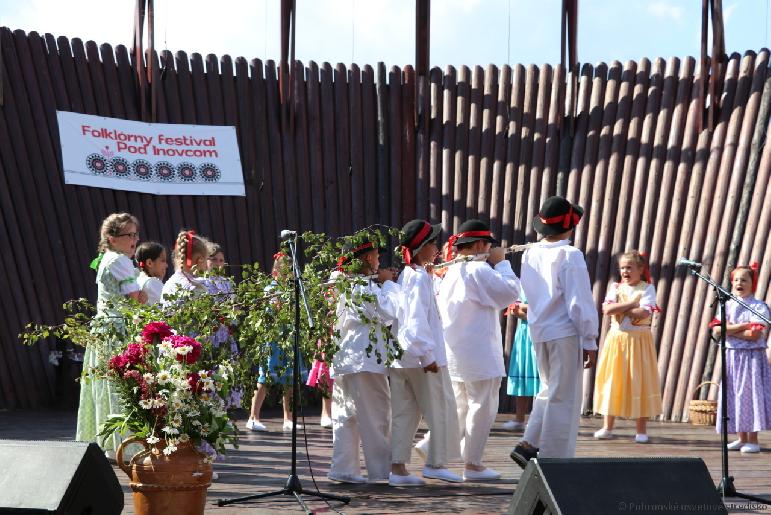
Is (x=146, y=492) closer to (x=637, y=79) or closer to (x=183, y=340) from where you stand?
(x=183, y=340)

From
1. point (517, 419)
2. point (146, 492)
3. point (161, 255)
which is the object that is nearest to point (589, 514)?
point (146, 492)

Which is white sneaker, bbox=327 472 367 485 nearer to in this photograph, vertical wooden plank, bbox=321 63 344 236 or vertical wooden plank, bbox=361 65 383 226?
vertical wooden plank, bbox=321 63 344 236

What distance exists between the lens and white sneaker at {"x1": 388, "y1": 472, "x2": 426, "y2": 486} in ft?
20.0

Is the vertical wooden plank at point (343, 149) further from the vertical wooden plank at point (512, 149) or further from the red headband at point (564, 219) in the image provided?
the red headband at point (564, 219)

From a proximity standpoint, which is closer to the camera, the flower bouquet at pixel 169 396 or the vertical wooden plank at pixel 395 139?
the flower bouquet at pixel 169 396

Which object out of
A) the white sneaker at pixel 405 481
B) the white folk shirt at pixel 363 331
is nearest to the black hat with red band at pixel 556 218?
the white folk shirt at pixel 363 331

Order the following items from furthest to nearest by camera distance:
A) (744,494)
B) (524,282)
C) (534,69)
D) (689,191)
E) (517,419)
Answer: (534,69) < (689,191) < (517,419) < (524,282) < (744,494)

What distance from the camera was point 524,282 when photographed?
6430 mm

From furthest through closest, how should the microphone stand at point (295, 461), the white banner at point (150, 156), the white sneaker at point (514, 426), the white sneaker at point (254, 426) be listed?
the white banner at point (150, 156), the white sneaker at point (514, 426), the white sneaker at point (254, 426), the microphone stand at point (295, 461)

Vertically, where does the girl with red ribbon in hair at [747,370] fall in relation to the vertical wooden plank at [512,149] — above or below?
below

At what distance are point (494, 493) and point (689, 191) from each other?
514 centimetres

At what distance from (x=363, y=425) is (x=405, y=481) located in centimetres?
40

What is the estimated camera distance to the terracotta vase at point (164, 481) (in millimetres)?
4605

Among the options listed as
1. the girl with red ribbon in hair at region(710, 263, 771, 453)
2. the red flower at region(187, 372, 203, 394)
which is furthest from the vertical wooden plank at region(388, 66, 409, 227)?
the red flower at region(187, 372, 203, 394)
